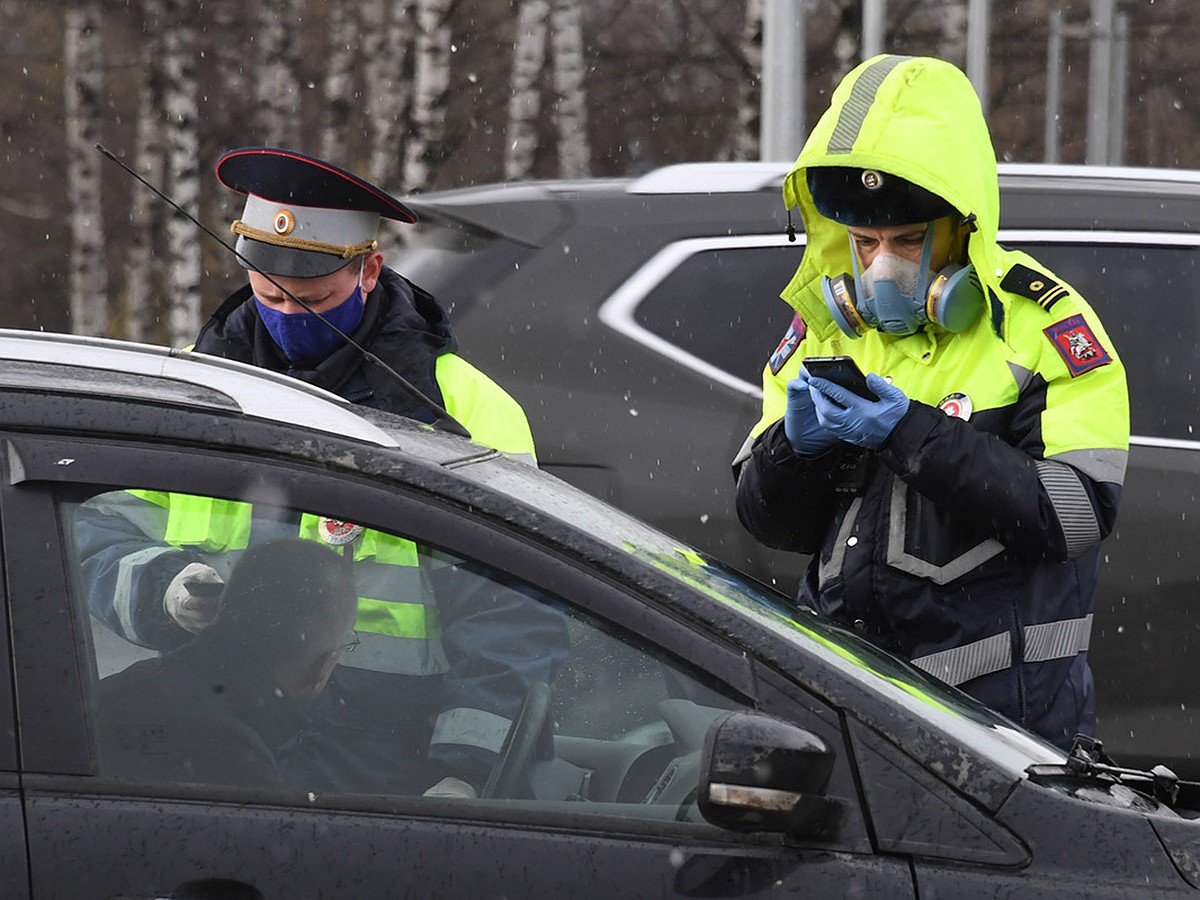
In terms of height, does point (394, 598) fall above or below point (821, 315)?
below

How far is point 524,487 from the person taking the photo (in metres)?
2.38

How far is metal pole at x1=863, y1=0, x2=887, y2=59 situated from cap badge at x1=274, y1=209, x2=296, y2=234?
793 cm

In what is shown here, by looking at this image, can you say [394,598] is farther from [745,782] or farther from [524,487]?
[745,782]

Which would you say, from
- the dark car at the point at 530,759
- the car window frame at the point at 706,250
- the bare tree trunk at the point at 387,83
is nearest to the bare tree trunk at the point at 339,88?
the bare tree trunk at the point at 387,83

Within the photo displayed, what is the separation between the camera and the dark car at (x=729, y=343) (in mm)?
4238

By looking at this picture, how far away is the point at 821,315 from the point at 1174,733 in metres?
1.58

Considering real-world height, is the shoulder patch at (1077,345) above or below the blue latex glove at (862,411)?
above

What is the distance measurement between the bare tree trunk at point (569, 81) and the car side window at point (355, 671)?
12242 mm

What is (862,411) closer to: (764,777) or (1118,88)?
(764,777)

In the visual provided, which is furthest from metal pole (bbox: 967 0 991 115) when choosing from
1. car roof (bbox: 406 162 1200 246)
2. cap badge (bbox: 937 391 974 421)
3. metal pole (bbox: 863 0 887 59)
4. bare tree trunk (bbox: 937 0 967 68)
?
cap badge (bbox: 937 391 974 421)

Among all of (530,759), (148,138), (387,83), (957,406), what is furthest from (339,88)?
(530,759)

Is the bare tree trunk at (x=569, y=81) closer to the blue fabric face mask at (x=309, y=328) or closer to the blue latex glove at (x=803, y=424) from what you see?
the blue fabric face mask at (x=309, y=328)

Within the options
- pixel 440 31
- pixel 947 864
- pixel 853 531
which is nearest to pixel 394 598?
pixel 947 864

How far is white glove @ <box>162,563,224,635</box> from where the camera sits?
2248mm
